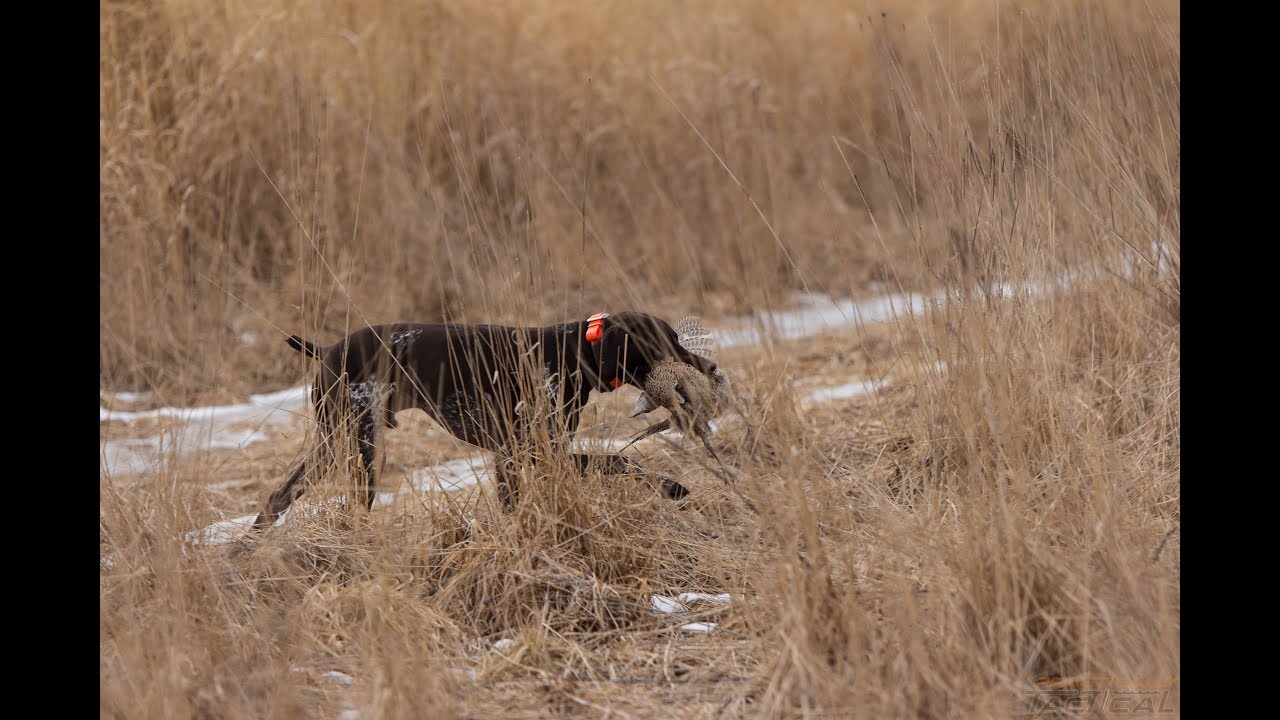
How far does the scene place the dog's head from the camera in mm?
2473

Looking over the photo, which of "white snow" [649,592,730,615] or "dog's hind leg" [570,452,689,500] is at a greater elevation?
"dog's hind leg" [570,452,689,500]

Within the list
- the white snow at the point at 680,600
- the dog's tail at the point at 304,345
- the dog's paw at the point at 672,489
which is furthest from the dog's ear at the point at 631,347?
the dog's tail at the point at 304,345

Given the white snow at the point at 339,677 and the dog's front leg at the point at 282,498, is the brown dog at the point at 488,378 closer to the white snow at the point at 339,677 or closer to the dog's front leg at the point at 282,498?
the dog's front leg at the point at 282,498

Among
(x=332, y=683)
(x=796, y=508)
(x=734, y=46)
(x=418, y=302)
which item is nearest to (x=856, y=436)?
(x=796, y=508)

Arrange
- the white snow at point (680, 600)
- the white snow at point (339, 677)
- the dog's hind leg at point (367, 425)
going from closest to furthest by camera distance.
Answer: the white snow at point (339, 677)
the white snow at point (680, 600)
the dog's hind leg at point (367, 425)

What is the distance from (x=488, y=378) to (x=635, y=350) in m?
0.41

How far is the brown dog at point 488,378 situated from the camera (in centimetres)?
242

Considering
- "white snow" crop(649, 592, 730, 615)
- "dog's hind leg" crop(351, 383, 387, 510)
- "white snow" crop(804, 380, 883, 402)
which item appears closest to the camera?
"white snow" crop(649, 592, 730, 615)

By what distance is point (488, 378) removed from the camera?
2633 mm

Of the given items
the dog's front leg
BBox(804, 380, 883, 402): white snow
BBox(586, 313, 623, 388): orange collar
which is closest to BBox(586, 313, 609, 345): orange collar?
BBox(586, 313, 623, 388): orange collar

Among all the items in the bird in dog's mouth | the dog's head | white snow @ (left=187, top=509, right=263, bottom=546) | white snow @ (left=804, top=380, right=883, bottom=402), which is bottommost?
white snow @ (left=187, top=509, right=263, bottom=546)

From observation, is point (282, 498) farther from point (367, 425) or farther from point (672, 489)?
point (672, 489)

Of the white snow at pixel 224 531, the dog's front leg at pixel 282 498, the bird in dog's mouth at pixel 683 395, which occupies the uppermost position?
the bird in dog's mouth at pixel 683 395

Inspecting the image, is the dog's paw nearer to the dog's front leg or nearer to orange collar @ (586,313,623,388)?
orange collar @ (586,313,623,388)
